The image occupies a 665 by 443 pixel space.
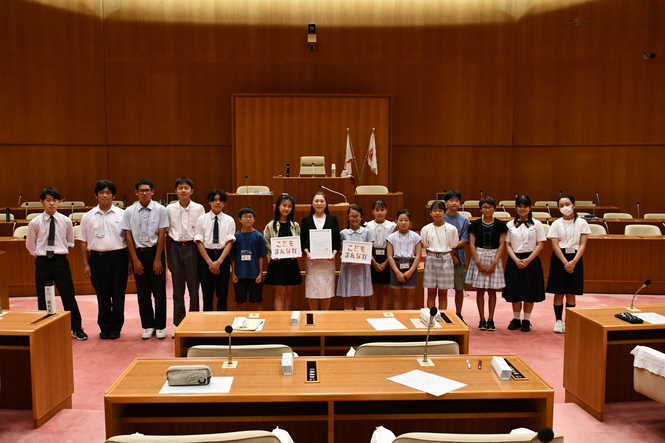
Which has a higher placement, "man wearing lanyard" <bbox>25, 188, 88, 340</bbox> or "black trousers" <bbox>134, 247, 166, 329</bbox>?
"man wearing lanyard" <bbox>25, 188, 88, 340</bbox>

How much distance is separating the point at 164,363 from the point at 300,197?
521cm

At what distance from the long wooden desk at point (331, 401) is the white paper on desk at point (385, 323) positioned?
71 cm

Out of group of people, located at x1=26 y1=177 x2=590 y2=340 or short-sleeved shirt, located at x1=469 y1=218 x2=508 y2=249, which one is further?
short-sleeved shirt, located at x1=469 y1=218 x2=508 y2=249

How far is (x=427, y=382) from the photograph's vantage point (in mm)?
2740

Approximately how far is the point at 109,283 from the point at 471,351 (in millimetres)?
3743

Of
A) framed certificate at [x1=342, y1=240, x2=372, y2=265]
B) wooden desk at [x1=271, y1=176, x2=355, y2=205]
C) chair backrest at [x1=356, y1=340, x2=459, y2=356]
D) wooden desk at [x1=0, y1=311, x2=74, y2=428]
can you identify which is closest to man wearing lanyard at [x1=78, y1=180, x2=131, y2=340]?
wooden desk at [x1=0, y1=311, x2=74, y2=428]

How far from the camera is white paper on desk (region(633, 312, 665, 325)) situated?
3973 millimetres

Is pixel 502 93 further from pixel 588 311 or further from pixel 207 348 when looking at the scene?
pixel 207 348

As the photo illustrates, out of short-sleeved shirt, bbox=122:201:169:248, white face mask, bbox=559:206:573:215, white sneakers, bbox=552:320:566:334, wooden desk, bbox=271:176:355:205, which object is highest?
wooden desk, bbox=271:176:355:205

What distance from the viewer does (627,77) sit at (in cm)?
1280

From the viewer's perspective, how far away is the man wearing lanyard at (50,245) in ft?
17.9

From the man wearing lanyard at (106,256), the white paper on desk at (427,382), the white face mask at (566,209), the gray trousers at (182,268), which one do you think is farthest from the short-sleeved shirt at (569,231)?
the man wearing lanyard at (106,256)

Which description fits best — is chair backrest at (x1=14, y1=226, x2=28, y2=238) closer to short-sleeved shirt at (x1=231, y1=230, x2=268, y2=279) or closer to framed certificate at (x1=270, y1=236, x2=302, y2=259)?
short-sleeved shirt at (x1=231, y1=230, x2=268, y2=279)

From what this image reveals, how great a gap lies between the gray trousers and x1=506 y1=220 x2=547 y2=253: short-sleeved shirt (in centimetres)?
336
